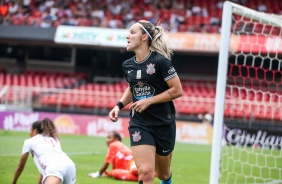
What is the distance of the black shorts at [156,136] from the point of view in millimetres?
7074

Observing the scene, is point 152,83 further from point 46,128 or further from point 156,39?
point 46,128

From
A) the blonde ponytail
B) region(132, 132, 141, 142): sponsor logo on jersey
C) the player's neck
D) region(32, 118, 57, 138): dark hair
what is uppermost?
the blonde ponytail

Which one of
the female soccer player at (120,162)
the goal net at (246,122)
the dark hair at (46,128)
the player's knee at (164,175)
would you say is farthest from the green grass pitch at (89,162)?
the player's knee at (164,175)

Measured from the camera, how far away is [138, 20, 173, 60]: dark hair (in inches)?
288

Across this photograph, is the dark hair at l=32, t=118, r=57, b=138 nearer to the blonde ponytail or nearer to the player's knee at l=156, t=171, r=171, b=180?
the player's knee at l=156, t=171, r=171, b=180

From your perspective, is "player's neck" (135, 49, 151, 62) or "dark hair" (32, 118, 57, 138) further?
"dark hair" (32, 118, 57, 138)

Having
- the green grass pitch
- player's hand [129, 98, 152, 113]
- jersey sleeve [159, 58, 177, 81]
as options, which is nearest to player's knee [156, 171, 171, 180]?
player's hand [129, 98, 152, 113]

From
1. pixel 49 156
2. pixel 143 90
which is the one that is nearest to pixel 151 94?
pixel 143 90

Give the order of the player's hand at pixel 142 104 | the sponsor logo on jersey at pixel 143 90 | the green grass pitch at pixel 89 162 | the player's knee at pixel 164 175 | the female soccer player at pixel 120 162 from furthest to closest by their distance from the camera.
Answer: the female soccer player at pixel 120 162 < the green grass pitch at pixel 89 162 < the player's knee at pixel 164 175 < the sponsor logo on jersey at pixel 143 90 < the player's hand at pixel 142 104

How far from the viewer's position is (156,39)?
7344 millimetres

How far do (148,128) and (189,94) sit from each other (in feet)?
74.6

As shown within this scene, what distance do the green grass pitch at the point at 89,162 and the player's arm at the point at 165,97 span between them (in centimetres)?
347

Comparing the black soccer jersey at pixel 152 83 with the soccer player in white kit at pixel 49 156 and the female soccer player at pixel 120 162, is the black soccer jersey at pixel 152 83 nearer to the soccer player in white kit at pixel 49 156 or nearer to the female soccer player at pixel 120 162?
the soccer player in white kit at pixel 49 156

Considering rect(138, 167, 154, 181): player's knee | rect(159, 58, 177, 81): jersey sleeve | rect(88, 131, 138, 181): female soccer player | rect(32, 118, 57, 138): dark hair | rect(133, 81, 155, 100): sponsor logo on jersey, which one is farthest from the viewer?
rect(88, 131, 138, 181): female soccer player
